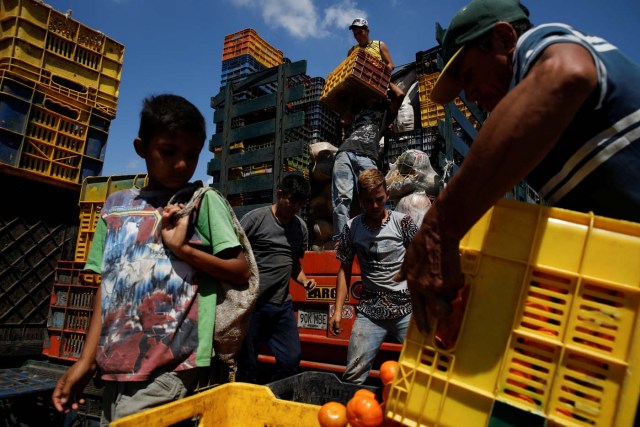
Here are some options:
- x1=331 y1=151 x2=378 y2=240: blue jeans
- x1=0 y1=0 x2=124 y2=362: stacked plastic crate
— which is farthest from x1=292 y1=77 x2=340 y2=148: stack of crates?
x1=0 y1=0 x2=124 y2=362: stacked plastic crate

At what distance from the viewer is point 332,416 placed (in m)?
1.42

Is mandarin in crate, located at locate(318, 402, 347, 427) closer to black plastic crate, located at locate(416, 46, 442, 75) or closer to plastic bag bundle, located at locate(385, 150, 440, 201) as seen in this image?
plastic bag bundle, located at locate(385, 150, 440, 201)

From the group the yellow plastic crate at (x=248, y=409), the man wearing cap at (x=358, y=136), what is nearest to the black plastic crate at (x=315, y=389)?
the yellow plastic crate at (x=248, y=409)

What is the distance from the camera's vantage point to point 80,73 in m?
6.18

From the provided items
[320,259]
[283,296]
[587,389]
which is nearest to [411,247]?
[587,389]

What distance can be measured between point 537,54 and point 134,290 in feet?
5.12

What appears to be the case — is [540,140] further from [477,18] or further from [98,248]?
[98,248]

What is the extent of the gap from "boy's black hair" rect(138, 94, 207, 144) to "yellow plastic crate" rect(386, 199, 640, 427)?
123 cm

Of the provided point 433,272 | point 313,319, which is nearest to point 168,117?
point 433,272

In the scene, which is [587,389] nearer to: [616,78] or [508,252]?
[508,252]

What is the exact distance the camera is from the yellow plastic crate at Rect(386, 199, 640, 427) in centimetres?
→ 85

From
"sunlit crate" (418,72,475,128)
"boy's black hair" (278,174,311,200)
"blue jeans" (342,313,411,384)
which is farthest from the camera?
"sunlit crate" (418,72,475,128)

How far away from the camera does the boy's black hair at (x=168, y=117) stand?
5.32 ft

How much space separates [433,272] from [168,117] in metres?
1.25
